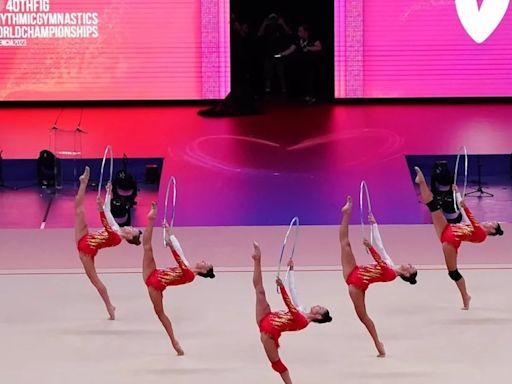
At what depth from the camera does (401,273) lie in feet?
30.9

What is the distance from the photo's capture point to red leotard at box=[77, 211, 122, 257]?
10055 millimetres

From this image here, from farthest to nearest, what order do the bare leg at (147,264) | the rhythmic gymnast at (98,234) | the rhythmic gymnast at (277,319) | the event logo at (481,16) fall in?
the event logo at (481,16) < the rhythmic gymnast at (98,234) < the bare leg at (147,264) < the rhythmic gymnast at (277,319)

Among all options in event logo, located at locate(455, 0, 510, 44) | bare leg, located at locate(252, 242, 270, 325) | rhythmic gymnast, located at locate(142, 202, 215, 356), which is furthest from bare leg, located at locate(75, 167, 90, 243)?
event logo, located at locate(455, 0, 510, 44)

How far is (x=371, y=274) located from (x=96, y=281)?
230 cm

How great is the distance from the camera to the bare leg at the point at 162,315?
9.48 meters

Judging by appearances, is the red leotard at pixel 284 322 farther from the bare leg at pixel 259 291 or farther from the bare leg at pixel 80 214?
the bare leg at pixel 80 214

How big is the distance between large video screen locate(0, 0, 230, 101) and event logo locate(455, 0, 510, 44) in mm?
3414

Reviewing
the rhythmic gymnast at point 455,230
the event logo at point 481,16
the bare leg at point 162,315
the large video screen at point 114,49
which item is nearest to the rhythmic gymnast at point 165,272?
the bare leg at point 162,315

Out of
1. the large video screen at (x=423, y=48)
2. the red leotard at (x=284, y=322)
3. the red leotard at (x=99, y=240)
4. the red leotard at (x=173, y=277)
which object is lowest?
the red leotard at (x=284, y=322)

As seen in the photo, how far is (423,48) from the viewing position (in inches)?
743

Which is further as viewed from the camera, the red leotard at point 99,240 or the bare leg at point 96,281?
the bare leg at point 96,281

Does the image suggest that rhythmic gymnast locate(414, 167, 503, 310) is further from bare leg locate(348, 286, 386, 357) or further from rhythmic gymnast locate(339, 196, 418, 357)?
bare leg locate(348, 286, 386, 357)

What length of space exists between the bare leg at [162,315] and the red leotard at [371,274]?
4.51ft

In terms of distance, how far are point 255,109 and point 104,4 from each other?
2.66 metres
